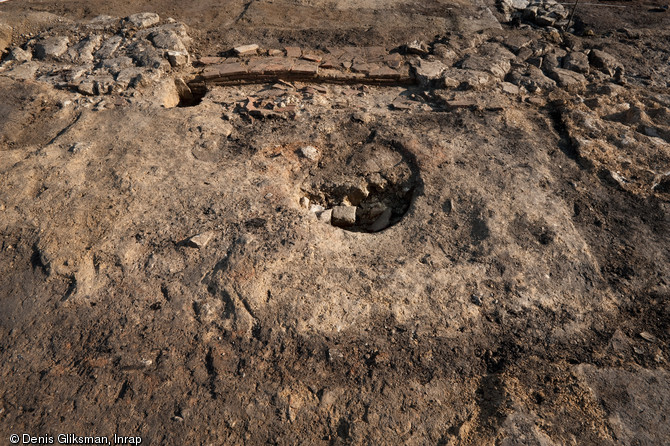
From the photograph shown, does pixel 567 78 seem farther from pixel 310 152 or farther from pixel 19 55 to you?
pixel 19 55

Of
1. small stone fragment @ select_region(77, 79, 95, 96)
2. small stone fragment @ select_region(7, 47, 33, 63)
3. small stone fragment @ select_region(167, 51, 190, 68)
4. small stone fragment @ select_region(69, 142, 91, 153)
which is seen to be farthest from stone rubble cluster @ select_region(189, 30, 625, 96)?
small stone fragment @ select_region(7, 47, 33, 63)

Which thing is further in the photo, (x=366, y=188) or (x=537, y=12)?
(x=537, y=12)

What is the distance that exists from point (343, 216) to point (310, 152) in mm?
703

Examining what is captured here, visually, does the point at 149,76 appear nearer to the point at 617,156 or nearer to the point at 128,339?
the point at 128,339

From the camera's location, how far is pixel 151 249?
9.10ft

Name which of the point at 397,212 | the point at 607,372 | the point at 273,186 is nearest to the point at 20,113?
the point at 273,186

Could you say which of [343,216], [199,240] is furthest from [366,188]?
[199,240]

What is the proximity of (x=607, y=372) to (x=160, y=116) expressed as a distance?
3.90 meters

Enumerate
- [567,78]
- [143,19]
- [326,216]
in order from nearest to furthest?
[326,216] < [567,78] < [143,19]

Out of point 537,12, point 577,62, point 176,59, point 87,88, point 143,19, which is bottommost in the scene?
point 87,88

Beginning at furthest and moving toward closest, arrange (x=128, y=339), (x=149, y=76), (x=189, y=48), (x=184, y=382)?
(x=189, y=48) → (x=149, y=76) → (x=128, y=339) → (x=184, y=382)

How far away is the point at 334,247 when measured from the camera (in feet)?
9.18

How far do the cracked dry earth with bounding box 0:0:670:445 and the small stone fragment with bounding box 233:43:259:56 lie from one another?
137 millimetres

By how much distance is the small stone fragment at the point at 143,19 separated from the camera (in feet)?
17.2
